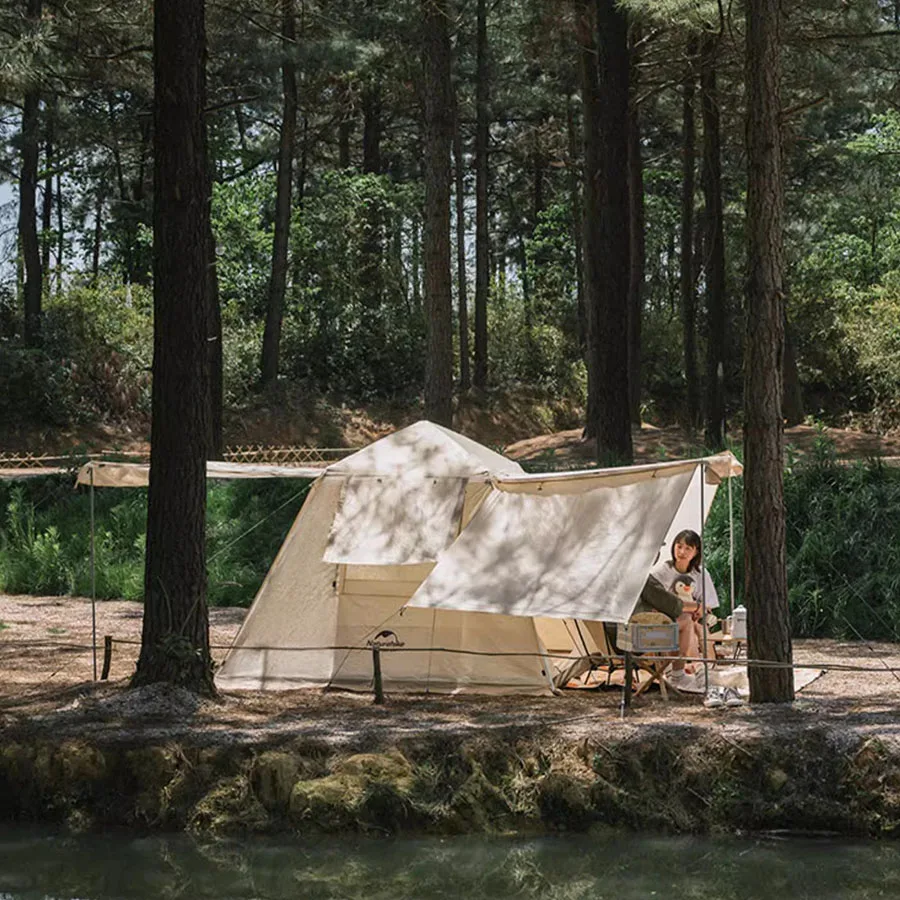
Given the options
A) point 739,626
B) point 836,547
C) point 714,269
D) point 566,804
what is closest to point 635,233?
point 714,269

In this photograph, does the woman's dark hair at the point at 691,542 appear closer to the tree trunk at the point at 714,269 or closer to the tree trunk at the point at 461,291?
the tree trunk at the point at 714,269

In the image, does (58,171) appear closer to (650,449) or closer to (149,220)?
(149,220)

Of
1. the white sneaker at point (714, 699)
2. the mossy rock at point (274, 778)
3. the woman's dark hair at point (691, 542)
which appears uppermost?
the woman's dark hair at point (691, 542)

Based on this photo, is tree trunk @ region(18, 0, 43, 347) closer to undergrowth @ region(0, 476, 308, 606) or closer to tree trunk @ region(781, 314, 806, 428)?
undergrowth @ region(0, 476, 308, 606)

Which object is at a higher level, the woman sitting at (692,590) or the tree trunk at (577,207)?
the tree trunk at (577,207)

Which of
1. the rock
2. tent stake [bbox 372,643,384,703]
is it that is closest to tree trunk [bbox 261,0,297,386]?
tent stake [bbox 372,643,384,703]

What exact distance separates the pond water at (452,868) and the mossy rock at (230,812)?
0.14 meters

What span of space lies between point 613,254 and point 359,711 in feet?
31.7

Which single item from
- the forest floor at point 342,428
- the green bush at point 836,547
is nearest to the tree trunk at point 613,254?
the green bush at point 836,547

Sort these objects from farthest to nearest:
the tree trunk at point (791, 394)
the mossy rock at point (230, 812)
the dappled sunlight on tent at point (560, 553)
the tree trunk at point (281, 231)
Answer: the tree trunk at point (281, 231), the tree trunk at point (791, 394), the dappled sunlight on tent at point (560, 553), the mossy rock at point (230, 812)

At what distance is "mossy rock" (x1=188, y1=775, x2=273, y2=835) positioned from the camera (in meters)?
9.00

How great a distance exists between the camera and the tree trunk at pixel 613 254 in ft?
61.4

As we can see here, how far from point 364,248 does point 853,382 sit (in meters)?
12.2

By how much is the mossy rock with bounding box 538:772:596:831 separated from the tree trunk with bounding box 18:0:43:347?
24.2 metres
